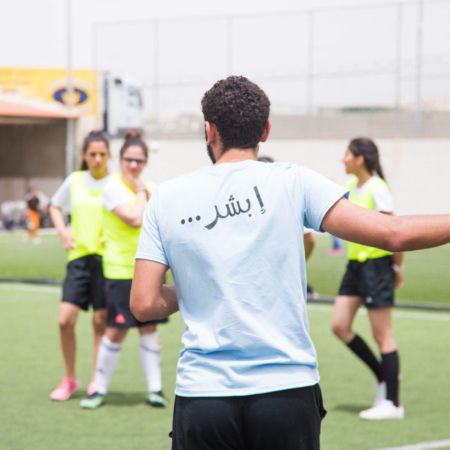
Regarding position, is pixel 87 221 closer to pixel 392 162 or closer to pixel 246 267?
pixel 246 267

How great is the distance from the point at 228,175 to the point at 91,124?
30.1m

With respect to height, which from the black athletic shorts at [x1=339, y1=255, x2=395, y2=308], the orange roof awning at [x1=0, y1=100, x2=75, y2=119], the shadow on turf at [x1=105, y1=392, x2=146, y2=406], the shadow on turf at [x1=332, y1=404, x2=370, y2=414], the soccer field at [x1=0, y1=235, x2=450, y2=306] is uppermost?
the orange roof awning at [x1=0, y1=100, x2=75, y2=119]

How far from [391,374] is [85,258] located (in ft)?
7.97

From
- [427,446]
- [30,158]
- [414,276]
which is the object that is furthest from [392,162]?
[427,446]

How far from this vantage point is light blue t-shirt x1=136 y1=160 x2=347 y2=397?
194cm

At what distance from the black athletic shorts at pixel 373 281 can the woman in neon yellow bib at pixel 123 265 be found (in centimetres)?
150

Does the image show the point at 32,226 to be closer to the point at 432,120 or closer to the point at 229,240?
the point at 432,120

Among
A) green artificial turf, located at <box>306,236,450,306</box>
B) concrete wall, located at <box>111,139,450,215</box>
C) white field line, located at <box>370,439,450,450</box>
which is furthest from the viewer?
concrete wall, located at <box>111,139,450,215</box>

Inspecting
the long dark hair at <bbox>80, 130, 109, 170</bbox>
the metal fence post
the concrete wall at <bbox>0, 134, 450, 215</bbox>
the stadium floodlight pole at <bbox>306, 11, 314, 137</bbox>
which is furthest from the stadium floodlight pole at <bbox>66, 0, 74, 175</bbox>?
the long dark hair at <bbox>80, 130, 109, 170</bbox>

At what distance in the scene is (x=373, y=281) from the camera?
4.83m

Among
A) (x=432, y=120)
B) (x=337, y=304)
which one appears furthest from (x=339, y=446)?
(x=432, y=120)

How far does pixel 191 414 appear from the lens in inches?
77.6

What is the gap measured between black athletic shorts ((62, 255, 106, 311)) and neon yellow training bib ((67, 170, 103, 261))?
0.06 m

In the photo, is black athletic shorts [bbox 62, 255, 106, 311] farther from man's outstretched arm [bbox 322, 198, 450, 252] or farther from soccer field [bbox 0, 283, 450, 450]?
man's outstretched arm [bbox 322, 198, 450, 252]
